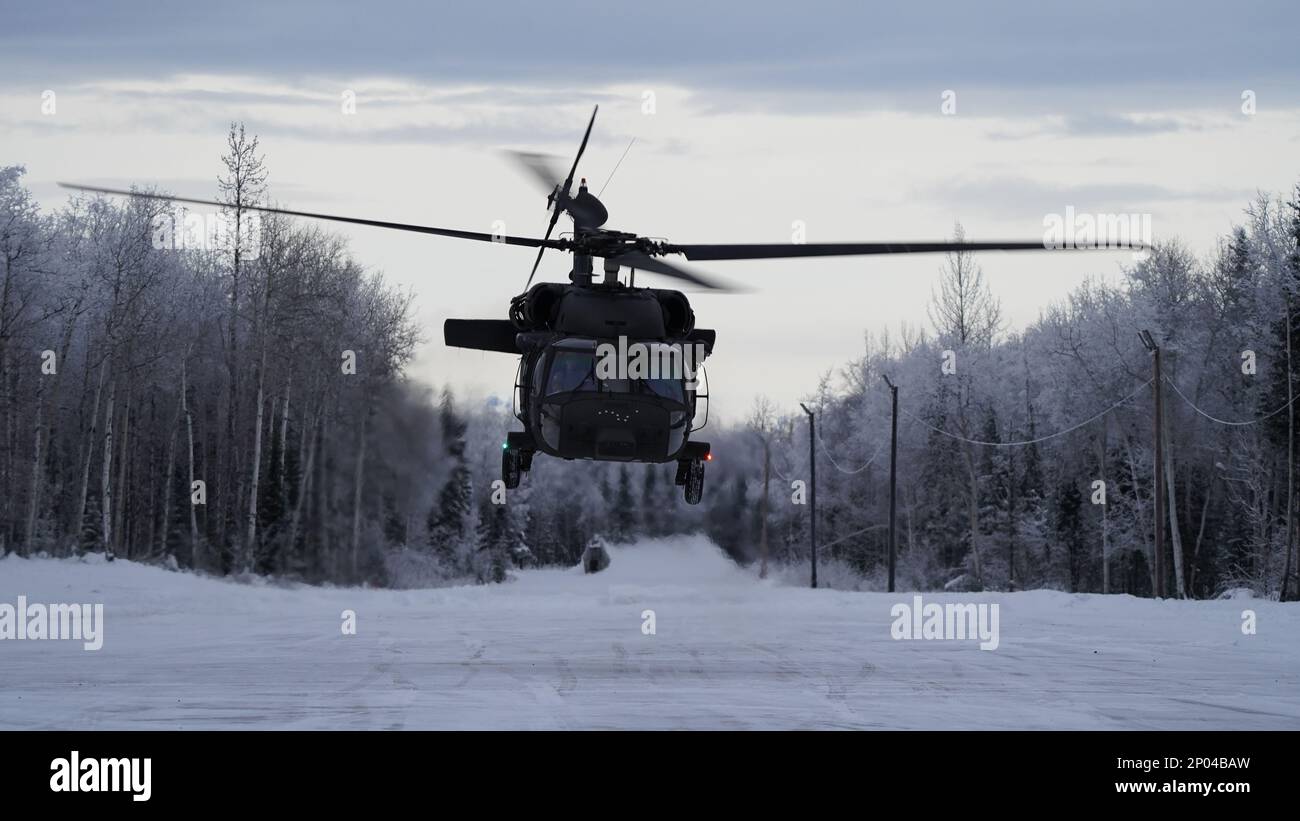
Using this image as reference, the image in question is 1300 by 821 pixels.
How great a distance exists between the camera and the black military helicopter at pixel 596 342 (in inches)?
685

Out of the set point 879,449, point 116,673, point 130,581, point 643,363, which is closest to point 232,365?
point 130,581

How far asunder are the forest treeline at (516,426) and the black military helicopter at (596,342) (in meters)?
8.30

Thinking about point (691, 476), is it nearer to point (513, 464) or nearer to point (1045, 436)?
point (513, 464)

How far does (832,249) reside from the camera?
15.3 meters

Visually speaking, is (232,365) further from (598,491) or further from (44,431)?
(598,491)

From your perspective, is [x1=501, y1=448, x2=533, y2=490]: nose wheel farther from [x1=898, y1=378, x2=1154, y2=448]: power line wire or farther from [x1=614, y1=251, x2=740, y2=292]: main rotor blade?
[x1=898, y1=378, x2=1154, y2=448]: power line wire

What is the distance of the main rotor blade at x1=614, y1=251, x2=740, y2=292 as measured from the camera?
16.9 meters

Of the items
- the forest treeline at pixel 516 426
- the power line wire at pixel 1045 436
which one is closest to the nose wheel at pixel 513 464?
the forest treeline at pixel 516 426

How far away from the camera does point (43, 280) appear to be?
4853 centimetres

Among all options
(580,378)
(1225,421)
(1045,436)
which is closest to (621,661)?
(580,378)

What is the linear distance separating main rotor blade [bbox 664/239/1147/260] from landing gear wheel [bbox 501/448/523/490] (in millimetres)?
→ 3549

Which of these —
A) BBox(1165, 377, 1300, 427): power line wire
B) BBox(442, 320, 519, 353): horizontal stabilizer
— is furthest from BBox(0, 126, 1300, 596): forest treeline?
BBox(442, 320, 519, 353): horizontal stabilizer

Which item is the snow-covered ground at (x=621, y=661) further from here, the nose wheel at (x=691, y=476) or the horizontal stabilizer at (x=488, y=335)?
the horizontal stabilizer at (x=488, y=335)

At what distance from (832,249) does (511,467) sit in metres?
5.78
